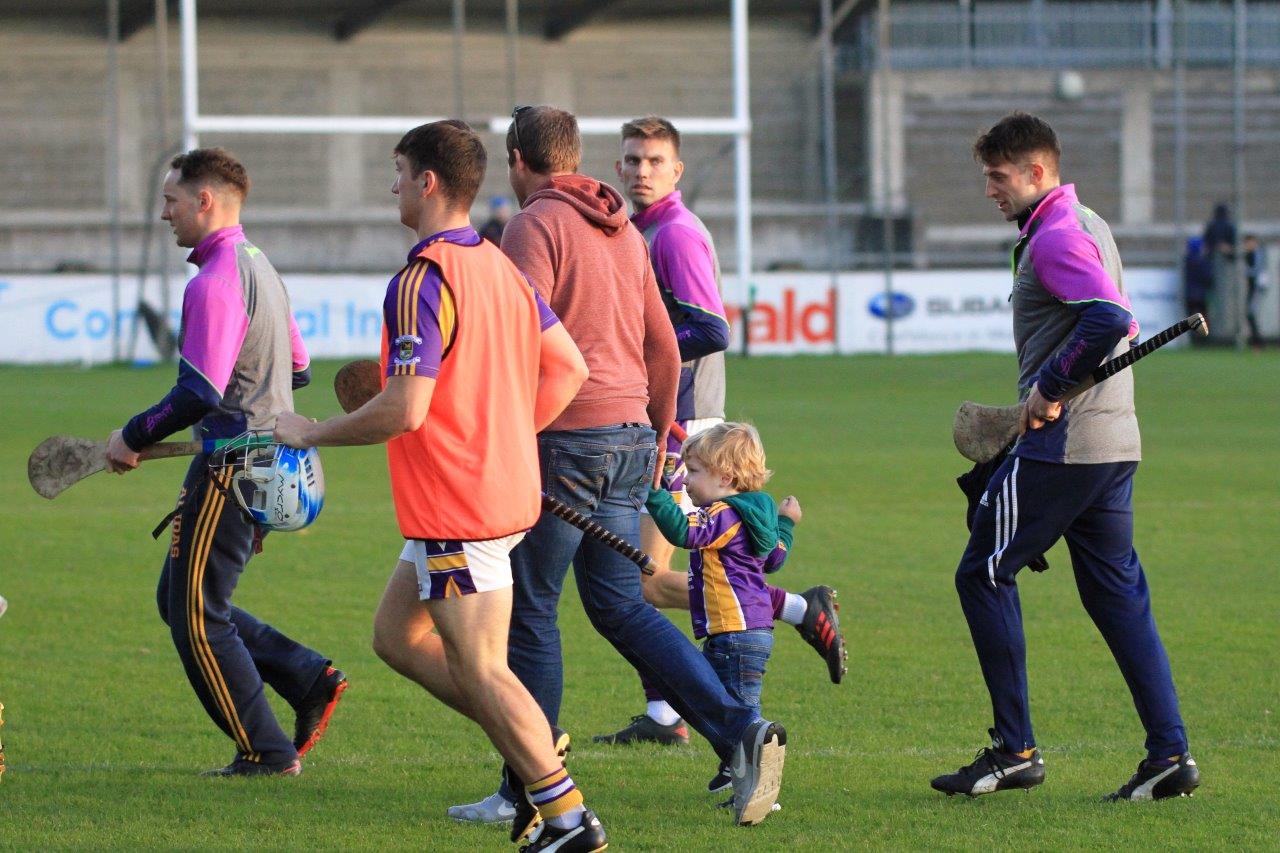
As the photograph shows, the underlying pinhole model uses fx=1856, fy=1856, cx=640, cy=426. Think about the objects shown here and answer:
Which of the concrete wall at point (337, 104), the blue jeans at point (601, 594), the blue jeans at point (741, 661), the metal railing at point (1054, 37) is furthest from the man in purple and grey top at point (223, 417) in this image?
the metal railing at point (1054, 37)

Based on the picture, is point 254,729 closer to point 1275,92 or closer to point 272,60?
point 272,60

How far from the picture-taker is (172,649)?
303 inches

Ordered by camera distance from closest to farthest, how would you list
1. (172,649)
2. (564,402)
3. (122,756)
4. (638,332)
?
(564,402), (638,332), (122,756), (172,649)

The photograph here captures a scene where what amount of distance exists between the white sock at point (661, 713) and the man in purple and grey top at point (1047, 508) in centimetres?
120

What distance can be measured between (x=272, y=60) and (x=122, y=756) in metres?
33.9

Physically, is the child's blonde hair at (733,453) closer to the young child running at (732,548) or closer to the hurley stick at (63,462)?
the young child running at (732,548)

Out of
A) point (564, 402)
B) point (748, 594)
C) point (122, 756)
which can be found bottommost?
point (122, 756)

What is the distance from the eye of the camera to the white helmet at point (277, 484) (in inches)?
195

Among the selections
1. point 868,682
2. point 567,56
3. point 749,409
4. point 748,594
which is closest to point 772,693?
point 868,682

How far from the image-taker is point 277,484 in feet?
16.3

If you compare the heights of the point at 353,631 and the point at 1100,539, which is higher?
Answer: the point at 1100,539

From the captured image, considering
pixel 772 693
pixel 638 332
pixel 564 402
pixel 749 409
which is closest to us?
pixel 564 402

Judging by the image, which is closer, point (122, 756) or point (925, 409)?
point (122, 756)

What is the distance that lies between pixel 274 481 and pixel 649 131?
2.07 m
